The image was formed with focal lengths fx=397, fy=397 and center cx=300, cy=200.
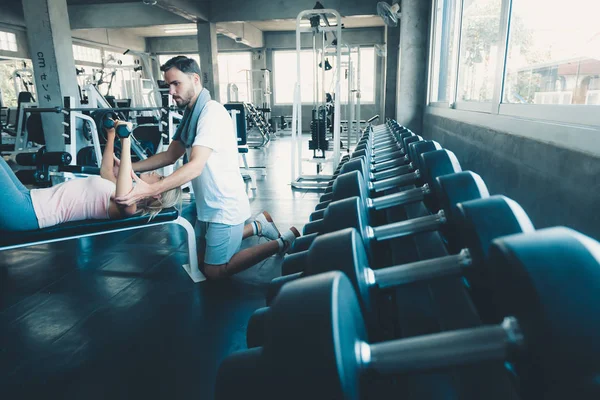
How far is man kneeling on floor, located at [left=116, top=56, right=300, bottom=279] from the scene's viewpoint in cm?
187

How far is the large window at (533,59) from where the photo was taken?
3.61 ft

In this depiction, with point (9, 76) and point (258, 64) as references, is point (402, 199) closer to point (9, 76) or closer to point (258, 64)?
point (9, 76)

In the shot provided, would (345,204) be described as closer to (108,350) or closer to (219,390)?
(219,390)

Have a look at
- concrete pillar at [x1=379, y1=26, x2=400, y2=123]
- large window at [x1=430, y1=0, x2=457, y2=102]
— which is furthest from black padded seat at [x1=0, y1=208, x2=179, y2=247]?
concrete pillar at [x1=379, y1=26, x2=400, y2=123]

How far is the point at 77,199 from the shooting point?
2.08m

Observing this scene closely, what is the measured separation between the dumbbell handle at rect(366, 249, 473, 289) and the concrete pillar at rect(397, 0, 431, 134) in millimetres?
3464

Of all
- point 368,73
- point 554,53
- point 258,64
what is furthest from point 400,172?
point 258,64

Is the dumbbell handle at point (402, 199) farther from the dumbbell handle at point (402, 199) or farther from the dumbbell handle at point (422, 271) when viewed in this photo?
the dumbbell handle at point (422, 271)

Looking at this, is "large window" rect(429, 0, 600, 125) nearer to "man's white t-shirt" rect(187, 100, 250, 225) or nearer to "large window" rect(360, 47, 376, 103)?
"man's white t-shirt" rect(187, 100, 250, 225)

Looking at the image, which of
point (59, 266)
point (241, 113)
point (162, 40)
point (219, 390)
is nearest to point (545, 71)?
point (219, 390)

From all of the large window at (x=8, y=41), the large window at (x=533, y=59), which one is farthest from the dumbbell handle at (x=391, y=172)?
the large window at (x=8, y=41)

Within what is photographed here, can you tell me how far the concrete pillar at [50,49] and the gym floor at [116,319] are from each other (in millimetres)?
3326

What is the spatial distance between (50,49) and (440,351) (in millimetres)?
6209

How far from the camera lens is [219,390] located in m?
0.54
